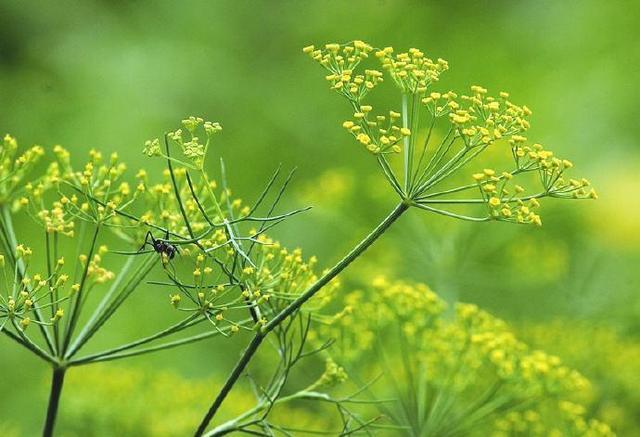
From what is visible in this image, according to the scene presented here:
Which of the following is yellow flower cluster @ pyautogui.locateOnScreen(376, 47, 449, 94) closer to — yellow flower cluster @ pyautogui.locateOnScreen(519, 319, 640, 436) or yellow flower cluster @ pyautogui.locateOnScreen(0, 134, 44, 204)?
yellow flower cluster @ pyautogui.locateOnScreen(0, 134, 44, 204)

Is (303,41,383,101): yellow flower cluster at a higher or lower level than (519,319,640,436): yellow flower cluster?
lower

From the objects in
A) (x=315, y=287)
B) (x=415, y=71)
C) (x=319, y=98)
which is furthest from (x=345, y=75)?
(x=319, y=98)

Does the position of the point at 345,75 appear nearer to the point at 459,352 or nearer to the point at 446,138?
the point at 446,138

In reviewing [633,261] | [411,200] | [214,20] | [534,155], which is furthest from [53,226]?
[214,20]

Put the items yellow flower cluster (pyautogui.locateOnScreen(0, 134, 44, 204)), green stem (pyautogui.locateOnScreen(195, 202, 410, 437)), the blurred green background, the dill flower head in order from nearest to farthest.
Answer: green stem (pyautogui.locateOnScreen(195, 202, 410, 437))
the dill flower head
yellow flower cluster (pyautogui.locateOnScreen(0, 134, 44, 204))
the blurred green background

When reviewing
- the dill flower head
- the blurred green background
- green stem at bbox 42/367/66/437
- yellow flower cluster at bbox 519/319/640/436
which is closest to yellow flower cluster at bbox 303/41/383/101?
the dill flower head

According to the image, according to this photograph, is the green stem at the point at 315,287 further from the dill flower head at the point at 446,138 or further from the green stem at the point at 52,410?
the green stem at the point at 52,410

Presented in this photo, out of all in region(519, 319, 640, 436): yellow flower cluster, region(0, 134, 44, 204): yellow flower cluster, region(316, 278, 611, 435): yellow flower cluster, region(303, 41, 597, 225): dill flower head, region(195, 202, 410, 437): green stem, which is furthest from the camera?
region(519, 319, 640, 436): yellow flower cluster

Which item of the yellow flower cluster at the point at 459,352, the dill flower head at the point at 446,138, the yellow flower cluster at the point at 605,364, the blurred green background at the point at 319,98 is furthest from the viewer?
the blurred green background at the point at 319,98

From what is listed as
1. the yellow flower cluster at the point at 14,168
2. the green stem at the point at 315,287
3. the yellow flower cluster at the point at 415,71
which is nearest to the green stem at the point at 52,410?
the green stem at the point at 315,287
